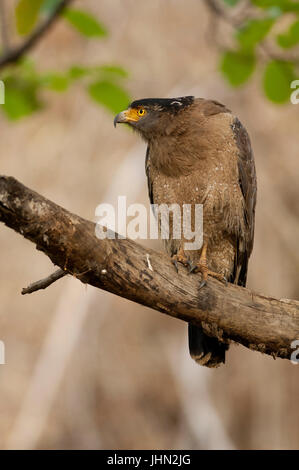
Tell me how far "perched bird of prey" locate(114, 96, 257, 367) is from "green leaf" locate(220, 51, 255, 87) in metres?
0.30

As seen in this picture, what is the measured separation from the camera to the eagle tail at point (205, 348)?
459cm

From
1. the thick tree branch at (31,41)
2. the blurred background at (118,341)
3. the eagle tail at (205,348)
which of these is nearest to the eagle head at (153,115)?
the thick tree branch at (31,41)

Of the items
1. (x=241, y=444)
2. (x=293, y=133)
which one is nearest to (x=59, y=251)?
(x=241, y=444)

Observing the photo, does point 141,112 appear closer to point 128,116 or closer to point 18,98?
point 128,116

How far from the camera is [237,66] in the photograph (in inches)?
178

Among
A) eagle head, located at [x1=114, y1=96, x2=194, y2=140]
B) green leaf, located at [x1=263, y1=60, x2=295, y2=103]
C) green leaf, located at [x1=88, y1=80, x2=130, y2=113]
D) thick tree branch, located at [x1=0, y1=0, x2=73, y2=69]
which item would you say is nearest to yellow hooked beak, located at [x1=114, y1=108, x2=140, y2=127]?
eagle head, located at [x1=114, y1=96, x2=194, y2=140]

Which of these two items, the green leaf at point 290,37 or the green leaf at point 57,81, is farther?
the green leaf at point 57,81

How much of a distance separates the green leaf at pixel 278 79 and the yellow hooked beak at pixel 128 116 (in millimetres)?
929

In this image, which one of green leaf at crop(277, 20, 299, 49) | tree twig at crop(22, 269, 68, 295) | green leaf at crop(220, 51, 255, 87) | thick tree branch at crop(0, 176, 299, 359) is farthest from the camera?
green leaf at crop(220, 51, 255, 87)

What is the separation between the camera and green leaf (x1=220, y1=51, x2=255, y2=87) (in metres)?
4.52

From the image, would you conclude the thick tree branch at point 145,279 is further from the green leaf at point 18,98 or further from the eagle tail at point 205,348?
the green leaf at point 18,98

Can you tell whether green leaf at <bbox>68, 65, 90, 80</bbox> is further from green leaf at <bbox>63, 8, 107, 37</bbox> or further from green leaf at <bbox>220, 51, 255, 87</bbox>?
green leaf at <bbox>220, 51, 255, 87</bbox>

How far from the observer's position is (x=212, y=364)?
464cm

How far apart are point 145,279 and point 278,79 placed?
5.92 feet
